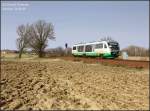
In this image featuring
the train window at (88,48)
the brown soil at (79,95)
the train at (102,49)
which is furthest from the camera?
the train window at (88,48)

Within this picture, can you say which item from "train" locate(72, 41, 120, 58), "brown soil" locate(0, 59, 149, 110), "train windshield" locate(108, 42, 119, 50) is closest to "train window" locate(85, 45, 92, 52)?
"train" locate(72, 41, 120, 58)

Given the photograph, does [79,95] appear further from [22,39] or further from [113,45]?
[22,39]

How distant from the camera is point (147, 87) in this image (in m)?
13.5

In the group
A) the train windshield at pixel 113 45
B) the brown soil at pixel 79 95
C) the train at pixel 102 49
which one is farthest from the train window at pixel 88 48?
the brown soil at pixel 79 95

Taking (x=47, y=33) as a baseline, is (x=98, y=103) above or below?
below

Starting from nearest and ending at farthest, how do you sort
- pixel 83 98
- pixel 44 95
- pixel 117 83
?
pixel 83 98, pixel 44 95, pixel 117 83

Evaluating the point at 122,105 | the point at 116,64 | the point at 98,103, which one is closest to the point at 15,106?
the point at 98,103

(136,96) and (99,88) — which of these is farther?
(99,88)

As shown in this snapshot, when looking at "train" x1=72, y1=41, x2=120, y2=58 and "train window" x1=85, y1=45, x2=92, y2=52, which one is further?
"train window" x1=85, y1=45, x2=92, y2=52

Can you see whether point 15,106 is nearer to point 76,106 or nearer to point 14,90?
point 76,106

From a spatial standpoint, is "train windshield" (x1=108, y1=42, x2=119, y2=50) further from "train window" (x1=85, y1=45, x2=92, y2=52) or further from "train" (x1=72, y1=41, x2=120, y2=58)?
"train window" (x1=85, y1=45, x2=92, y2=52)

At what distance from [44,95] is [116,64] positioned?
15.5 m

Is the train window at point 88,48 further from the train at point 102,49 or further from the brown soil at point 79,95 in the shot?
the brown soil at point 79,95

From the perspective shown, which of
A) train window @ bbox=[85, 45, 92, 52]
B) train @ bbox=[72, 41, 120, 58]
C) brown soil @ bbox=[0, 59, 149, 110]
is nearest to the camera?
brown soil @ bbox=[0, 59, 149, 110]
